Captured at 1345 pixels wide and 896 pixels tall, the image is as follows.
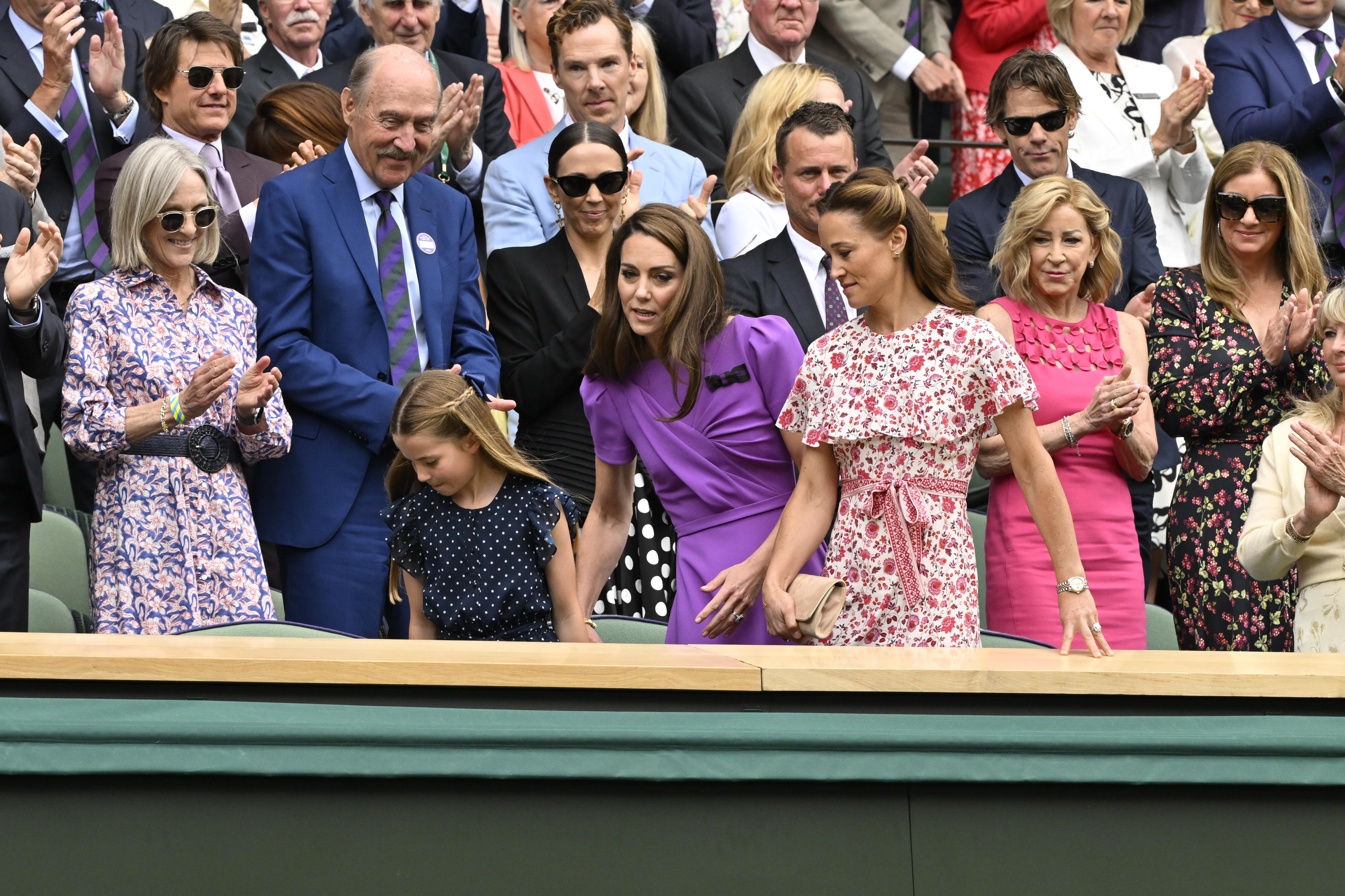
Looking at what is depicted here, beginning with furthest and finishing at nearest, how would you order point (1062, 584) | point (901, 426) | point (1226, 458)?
point (1226, 458)
point (901, 426)
point (1062, 584)

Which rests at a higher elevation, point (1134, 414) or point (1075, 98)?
point (1075, 98)

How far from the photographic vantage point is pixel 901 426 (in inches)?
127

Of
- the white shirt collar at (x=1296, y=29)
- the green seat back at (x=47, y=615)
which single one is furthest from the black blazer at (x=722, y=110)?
the green seat back at (x=47, y=615)

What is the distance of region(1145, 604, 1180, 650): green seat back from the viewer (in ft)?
13.4

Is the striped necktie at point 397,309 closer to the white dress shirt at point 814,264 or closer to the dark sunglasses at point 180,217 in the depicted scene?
the dark sunglasses at point 180,217

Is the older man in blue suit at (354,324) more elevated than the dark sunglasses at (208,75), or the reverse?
the dark sunglasses at (208,75)

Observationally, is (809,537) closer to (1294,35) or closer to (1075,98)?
(1075,98)

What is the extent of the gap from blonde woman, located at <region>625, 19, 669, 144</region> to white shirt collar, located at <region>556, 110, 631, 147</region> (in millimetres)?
294

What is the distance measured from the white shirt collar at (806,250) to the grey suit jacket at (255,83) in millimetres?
2143

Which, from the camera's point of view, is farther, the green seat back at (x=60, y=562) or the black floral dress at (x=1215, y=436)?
the green seat back at (x=60, y=562)

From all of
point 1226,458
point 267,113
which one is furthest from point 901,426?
point 267,113

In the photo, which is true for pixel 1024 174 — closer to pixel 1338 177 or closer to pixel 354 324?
pixel 1338 177

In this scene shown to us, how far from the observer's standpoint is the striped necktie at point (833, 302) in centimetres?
456

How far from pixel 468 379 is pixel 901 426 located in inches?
45.2
